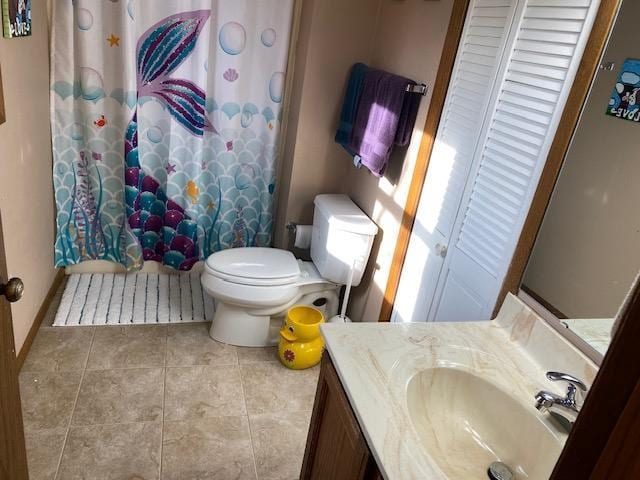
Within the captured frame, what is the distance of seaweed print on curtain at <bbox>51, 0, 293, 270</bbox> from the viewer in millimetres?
2527

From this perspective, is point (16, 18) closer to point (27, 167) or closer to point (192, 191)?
point (27, 167)

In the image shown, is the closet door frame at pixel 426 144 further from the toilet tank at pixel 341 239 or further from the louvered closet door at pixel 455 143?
the toilet tank at pixel 341 239

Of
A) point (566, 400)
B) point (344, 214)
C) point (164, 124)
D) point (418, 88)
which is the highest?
point (418, 88)

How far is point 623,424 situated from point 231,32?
8.61ft

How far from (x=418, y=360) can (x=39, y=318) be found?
81.3 inches

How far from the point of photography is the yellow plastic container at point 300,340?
238cm

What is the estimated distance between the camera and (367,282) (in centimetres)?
263

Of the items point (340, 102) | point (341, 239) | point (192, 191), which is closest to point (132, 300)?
point (192, 191)

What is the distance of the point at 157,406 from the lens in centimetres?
211

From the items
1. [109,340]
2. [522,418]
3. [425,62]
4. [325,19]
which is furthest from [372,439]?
[325,19]

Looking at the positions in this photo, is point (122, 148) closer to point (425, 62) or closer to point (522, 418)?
point (425, 62)

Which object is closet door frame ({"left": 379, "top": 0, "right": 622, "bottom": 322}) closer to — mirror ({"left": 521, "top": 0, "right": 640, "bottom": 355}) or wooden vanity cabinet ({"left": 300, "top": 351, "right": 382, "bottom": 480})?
mirror ({"left": 521, "top": 0, "right": 640, "bottom": 355})

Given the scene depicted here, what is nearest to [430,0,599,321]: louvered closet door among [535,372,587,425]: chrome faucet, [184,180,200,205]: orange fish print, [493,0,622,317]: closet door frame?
[493,0,622,317]: closet door frame

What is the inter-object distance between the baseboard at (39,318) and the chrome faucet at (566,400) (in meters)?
1.92
